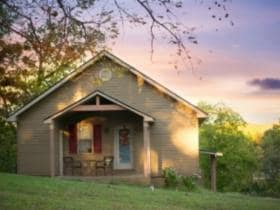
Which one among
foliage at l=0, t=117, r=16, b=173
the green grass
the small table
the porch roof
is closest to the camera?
the green grass

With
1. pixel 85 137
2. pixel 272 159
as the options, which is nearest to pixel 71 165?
pixel 85 137

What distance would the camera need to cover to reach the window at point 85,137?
32.0 meters

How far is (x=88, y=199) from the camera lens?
19.3m

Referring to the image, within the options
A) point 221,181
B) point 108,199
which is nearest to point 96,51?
point 108,199

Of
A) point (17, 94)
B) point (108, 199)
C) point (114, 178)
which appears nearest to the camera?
point (108, 199)

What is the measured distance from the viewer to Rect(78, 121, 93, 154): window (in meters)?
32.0

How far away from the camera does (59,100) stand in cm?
3180

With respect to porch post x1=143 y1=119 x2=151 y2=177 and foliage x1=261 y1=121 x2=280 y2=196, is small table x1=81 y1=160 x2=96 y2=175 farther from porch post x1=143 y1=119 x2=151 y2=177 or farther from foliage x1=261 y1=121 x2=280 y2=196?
foliage x1=261 y1=121 x2=280 y2=196

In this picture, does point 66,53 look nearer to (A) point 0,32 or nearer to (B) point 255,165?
(A) point 0,32

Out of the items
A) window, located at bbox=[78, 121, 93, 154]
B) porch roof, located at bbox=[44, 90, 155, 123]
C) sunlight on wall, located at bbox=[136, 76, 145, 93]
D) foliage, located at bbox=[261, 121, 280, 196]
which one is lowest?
foliage, located at bbox=[261, 121, 280, 196]

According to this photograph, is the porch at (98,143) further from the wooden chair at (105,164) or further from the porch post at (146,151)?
the porch post at (146,151)

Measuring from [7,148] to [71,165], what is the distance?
14.5m

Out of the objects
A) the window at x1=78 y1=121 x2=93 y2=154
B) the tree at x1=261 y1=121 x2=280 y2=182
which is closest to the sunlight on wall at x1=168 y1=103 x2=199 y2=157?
the window at x1=78 y1=121 x2=93 y2=154

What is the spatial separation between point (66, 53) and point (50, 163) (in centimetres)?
1555
